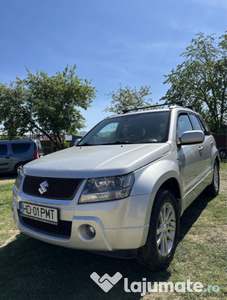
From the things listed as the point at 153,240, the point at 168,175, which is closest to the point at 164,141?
the point at 168,175

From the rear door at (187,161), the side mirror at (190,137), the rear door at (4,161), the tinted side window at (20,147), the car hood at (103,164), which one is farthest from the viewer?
the tinted side window at (20,147)

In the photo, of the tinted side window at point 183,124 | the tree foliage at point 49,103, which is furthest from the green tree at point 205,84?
the tinted side window at point 183,124

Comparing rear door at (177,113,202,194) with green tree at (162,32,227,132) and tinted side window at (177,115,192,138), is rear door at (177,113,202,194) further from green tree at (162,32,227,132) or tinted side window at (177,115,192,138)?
green tree at (162,32,227,132)

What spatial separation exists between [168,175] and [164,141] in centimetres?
52

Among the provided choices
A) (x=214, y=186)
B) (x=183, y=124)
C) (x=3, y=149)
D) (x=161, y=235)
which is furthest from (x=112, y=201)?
(x=3, y=149)

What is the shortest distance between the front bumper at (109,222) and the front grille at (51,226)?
4 cm

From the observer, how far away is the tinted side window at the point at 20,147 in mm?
10039

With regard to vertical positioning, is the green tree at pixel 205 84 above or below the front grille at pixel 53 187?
above

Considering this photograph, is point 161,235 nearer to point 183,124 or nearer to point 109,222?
point 109,222

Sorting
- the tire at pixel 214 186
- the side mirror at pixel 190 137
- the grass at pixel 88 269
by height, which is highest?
the side mirror at pixel 190 137

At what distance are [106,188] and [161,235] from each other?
2.58ft

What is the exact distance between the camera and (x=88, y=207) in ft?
5.96

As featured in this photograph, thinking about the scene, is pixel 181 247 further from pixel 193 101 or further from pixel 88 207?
pixel 193 101

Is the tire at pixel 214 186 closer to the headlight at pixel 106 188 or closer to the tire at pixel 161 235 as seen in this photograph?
the tire at pixel 161 235
